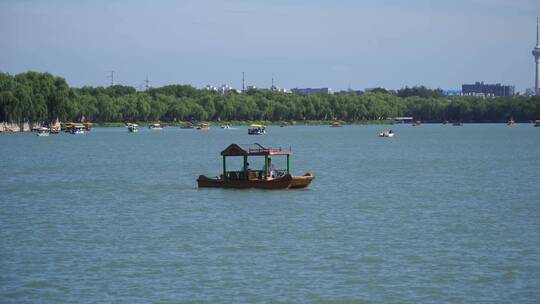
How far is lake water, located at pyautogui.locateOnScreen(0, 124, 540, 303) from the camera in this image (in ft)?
99.3

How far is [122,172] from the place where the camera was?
81.1 m

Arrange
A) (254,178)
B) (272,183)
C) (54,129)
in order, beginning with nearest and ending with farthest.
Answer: (272,183), (254,178), (54,129)

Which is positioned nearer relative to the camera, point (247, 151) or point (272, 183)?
point (272, 183)

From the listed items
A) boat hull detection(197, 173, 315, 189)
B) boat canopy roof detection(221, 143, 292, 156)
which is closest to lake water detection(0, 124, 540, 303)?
boat hull detection(197, 173, 315, 189)

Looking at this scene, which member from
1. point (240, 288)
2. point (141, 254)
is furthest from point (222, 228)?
point (240, 288)

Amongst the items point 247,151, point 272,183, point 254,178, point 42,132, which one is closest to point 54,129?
point 42,132

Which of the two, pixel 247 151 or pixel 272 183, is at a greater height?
pixel 247 151

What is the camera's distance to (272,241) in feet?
129

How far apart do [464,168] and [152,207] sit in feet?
132

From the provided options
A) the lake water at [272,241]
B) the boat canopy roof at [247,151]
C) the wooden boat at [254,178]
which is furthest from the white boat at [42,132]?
the boat canopy roof at [247,151]

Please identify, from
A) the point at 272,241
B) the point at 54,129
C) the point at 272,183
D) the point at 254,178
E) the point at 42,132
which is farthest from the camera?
the point at 54,129

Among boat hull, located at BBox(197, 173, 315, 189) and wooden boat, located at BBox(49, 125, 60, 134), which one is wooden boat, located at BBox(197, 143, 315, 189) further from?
wooden boat, located at BBox(49, 125, 60, 134)

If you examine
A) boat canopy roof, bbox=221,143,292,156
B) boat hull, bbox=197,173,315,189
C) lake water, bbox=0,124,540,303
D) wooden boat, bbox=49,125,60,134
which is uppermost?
boat canopy roof, bbox=221,143,292,156

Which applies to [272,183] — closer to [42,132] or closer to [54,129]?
[42,132]
